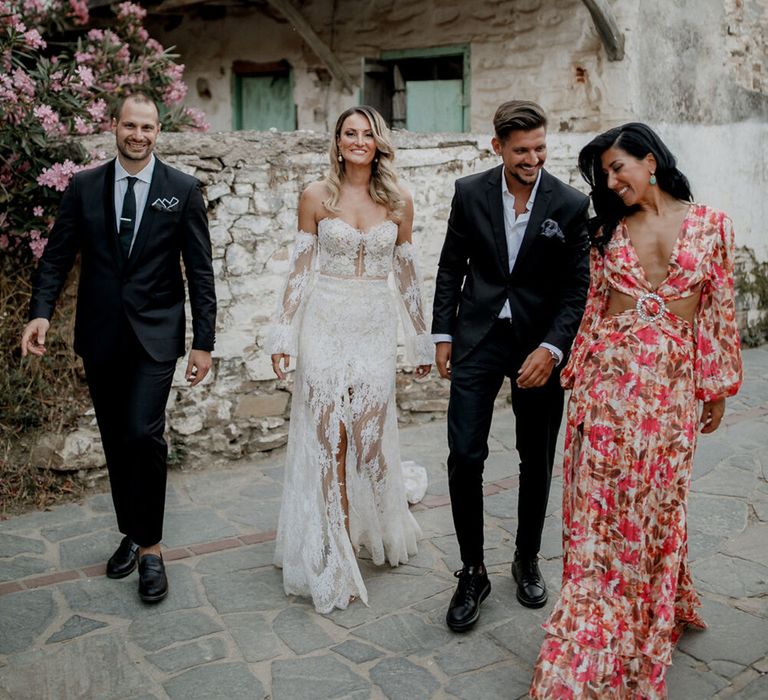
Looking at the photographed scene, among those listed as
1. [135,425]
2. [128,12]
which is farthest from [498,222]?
[128,12]

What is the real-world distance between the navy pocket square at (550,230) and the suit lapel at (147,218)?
158 centimetres

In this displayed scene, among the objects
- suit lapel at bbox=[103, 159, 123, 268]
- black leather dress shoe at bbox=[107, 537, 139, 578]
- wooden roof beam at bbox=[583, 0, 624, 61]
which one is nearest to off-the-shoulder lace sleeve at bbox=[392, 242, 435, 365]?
suit lapel at bbox=[103, 159, 123, 268]

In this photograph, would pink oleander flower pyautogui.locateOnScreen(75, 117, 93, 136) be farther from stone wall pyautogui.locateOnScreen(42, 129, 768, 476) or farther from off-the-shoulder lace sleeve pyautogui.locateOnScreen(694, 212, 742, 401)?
off-the-shoulder lace sleeve pyautogui.locateOnScreen(694, 212, 742, 401)

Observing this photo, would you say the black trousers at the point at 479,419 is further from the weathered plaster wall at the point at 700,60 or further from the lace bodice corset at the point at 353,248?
the weathered plaster wall at the point at 700,60

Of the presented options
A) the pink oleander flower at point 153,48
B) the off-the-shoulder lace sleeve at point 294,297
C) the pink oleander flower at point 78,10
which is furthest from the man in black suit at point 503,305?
the pink oleander flower at point 78,10

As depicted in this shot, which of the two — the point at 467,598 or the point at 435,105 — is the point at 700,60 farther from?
the point at 467,598

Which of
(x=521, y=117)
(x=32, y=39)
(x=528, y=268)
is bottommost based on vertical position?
→ (x=528, y=268)

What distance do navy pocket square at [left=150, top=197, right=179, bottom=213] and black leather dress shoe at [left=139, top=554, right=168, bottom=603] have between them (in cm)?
149

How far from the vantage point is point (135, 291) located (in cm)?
369

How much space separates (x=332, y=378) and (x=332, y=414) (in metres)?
0.15

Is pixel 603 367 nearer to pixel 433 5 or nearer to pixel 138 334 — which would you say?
pixel 138 334

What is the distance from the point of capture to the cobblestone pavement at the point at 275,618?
3094mm

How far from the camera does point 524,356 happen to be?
3531 mm

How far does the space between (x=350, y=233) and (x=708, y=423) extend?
1597 mm
